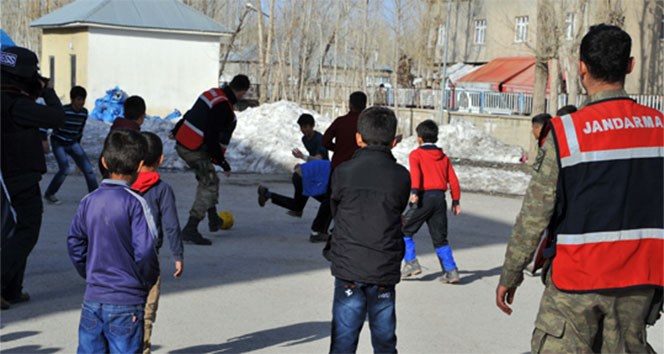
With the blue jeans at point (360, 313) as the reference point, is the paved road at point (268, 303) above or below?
below

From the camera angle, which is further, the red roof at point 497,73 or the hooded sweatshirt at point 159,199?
the red roof at point 497,73

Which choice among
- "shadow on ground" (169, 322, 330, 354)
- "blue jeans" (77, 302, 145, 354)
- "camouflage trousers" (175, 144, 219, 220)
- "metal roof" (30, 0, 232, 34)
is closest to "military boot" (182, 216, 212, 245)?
"camouflage trousers" (175, 144, 219, 220)

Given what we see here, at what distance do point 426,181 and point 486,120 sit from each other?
23703 millimetres

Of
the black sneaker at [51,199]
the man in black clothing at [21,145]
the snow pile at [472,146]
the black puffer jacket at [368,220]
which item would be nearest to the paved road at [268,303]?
the man in black clothing at [21,145]

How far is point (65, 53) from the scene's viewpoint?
3888cm

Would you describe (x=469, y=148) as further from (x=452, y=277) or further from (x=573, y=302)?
(x=573, y=302)

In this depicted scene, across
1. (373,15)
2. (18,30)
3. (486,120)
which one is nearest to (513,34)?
(373,15)

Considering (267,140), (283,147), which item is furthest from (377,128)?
(267,140)

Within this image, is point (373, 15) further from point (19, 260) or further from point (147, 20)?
point (19, 260)

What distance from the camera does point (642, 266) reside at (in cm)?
390

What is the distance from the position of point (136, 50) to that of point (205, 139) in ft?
93.6

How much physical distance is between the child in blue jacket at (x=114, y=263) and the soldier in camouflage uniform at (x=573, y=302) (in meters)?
1.85

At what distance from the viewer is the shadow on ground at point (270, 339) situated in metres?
6.53

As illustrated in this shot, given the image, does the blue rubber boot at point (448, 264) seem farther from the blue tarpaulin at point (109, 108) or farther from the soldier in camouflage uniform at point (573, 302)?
the blue tarpaulin at point (109, 108)
